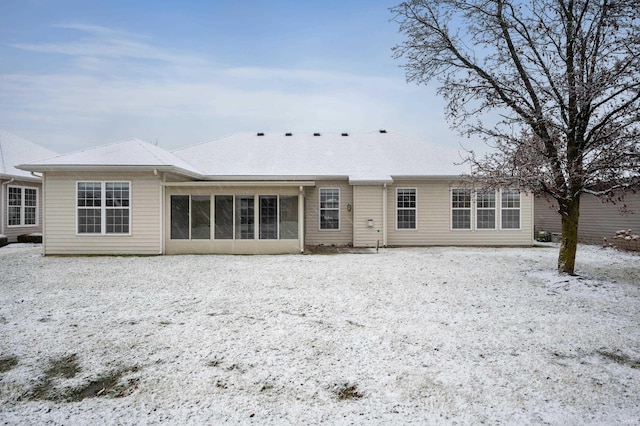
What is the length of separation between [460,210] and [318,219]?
574 centimetres

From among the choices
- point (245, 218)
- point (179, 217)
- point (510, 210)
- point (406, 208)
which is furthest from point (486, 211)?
point (179, 217)

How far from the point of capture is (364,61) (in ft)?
60.1

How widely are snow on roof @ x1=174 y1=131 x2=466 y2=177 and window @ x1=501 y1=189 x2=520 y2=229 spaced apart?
2118mm

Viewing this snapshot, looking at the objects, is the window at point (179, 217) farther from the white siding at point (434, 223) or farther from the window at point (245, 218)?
the white siding at point (434, 223)

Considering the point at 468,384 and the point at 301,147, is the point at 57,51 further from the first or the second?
the point at 468,384

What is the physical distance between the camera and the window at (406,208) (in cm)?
1612

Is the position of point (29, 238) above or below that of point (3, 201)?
below

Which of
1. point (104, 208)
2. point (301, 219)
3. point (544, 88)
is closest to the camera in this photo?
point (544, 88)

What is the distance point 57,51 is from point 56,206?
29.4 ft

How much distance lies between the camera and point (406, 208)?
16125 millimetres

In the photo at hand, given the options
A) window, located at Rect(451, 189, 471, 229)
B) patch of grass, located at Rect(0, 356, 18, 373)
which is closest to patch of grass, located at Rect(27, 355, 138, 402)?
patch of grass, located at Rect(0, 356, 18, 373)

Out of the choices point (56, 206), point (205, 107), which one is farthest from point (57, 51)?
point (205, 107)

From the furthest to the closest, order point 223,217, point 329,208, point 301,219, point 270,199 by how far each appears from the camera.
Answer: point 329,208 < point 301,219 < point 270,199 < point 223,217

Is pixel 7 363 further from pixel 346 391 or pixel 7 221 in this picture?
pixel 7 221
